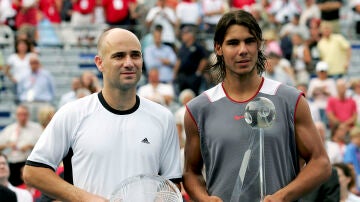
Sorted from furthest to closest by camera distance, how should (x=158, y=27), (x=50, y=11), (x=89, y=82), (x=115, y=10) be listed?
(x=50, y=11)
(x=115, y=10)
(x=158, y=27)
(x=89, y=82)

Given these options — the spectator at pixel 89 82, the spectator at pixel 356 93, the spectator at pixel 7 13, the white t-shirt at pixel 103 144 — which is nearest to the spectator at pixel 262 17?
the spectator at pixel 356 93

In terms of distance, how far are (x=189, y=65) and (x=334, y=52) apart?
296 centimetres

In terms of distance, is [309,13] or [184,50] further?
[309,13]

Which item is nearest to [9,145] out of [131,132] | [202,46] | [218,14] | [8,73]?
[8,73]

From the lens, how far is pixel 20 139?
591 inches

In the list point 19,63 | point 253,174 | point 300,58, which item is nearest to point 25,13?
point 19,63

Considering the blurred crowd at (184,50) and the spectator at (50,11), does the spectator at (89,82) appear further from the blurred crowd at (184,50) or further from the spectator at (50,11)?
the spectator at (50,11)

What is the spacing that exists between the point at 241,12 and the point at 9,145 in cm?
909

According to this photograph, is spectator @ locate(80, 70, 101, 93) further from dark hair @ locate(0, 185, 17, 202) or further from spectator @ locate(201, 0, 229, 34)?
dark hair @ locate(0, 185, 17, 202)

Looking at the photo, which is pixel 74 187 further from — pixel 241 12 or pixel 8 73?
pixel 8 73

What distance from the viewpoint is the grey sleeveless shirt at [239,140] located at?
6246mm

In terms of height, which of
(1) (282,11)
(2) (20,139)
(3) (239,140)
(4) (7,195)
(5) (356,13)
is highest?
(3) (239,140)

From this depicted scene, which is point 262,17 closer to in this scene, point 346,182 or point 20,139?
point 20,139

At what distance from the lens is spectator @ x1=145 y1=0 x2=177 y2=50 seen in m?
19.4
